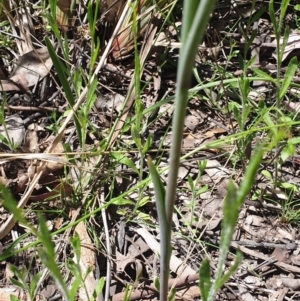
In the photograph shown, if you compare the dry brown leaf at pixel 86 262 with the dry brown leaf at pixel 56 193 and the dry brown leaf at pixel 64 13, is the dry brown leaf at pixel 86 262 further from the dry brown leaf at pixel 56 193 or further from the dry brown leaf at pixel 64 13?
→ the dry brown leaf at pixel 64 13

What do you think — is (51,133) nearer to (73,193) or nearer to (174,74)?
(73,193)

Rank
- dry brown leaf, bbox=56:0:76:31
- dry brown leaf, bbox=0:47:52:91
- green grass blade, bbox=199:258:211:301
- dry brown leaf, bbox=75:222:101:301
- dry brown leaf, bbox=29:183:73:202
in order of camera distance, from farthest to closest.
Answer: dry brown leaf, bbox=56:0:76:31
dry brown leaf, bbox=0:47:52:91
dry brown leaf, bbox=29:183:73:202
dry brown leaf, bbox=75:222:101:301
green grass blade, bbox=199:258:211:301

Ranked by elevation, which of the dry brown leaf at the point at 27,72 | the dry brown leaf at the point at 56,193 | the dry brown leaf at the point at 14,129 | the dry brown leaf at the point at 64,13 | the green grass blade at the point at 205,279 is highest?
the dry brown leaf at the point at 64,13

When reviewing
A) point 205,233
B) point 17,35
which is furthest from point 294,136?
point 17,35

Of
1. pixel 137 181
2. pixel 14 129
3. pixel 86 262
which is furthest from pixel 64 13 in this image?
pixel 86 262

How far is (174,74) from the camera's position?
2021 millimetres

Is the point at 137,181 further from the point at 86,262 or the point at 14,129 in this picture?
the point at 14,129

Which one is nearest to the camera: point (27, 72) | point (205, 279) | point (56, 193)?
point (205, 279)

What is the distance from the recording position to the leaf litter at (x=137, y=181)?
1510 millimetres

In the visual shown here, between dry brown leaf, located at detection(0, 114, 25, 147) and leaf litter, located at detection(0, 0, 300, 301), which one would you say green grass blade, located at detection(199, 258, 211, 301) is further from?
dry brown leaf, located at detection(0, 114, 25, 147)

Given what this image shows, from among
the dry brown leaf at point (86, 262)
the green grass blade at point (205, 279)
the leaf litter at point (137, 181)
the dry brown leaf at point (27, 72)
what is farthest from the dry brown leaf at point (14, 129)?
the green grass blade at point (205, 279)

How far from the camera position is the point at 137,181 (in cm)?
169

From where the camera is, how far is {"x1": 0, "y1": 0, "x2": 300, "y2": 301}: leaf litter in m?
1.51

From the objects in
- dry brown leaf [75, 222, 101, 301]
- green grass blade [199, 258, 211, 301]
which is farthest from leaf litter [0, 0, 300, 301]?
green grass blade [199, 258, 211, 301]
